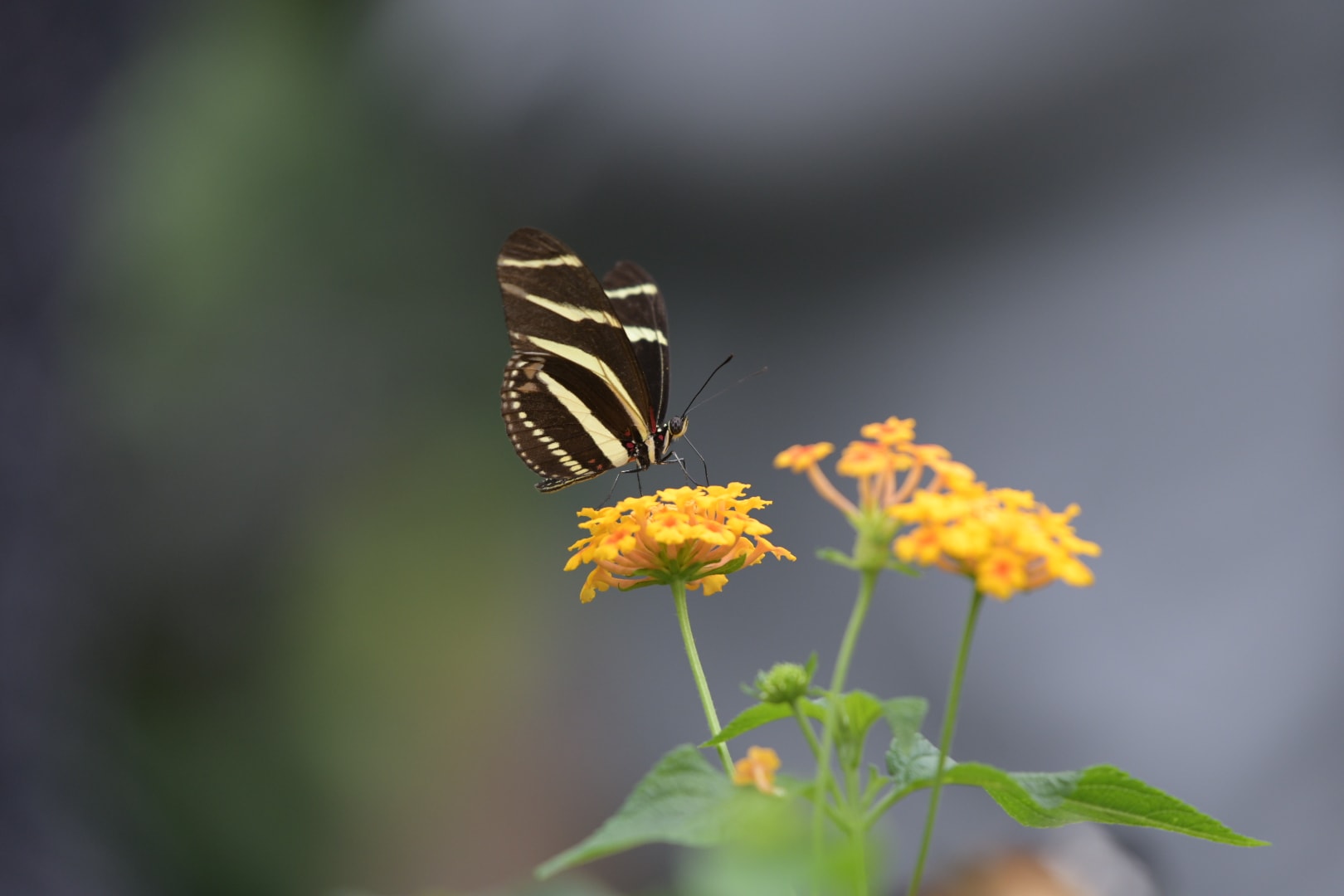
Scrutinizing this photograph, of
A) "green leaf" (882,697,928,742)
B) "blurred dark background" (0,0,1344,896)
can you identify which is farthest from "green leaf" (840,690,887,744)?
"blurred dark background" (0,0,1344,896)

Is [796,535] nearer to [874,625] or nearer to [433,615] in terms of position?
[874,625]

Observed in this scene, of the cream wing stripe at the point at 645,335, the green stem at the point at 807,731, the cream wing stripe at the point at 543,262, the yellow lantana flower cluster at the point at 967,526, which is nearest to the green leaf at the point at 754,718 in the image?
the green stem at the point at 807,731

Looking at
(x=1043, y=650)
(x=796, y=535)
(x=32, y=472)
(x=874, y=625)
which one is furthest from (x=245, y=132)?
(x=1043, y=650)

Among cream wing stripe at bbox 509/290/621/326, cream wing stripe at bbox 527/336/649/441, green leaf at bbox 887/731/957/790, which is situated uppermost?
cream wing stripe at bbox 509/290/621/326

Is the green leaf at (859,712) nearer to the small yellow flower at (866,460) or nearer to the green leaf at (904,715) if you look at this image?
the green leaf at (904,715)

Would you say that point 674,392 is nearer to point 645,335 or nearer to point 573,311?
point 645,335

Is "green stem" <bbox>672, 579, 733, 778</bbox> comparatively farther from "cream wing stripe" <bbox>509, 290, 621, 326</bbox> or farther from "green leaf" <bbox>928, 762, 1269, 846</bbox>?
"cream wing stripe" <bbox>509, 290, 621, 326</bbox>

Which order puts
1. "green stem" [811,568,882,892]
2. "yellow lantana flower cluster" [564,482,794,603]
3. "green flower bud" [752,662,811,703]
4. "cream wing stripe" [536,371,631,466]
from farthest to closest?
"cream wing stripe" [536,371,631,466] → "yellow lantana flower cluster" [564,482,794,603] → "green flower bud" [752,662,811,703] → "green stem" [811,568,882,892]
